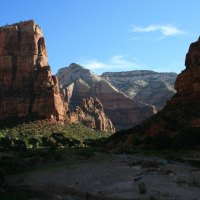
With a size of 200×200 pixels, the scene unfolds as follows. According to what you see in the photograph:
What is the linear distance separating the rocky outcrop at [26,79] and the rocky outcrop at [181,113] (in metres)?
37.2

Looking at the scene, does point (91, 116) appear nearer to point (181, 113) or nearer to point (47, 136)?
point (47, 136)

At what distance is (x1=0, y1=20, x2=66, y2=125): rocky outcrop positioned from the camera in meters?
120

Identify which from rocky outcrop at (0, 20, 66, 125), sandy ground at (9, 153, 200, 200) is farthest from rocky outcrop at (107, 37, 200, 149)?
rocky outcrop at (0, 20, 66, 125)

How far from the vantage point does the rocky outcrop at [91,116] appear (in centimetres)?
14775

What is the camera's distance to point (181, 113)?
80688mm

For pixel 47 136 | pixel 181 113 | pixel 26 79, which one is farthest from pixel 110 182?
pixel 26 79

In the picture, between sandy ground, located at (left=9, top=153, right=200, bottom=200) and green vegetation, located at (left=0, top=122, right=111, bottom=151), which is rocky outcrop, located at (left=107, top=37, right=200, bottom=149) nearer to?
green vegetation, located at (left=0, top=122, right=111, bottom=151)

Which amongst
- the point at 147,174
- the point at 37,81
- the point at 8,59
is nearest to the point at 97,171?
the point at 147,174

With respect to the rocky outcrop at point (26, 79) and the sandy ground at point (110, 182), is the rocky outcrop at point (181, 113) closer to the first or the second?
the sandy ground at point (110, 182)

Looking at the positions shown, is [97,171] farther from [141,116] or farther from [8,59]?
[141,116]

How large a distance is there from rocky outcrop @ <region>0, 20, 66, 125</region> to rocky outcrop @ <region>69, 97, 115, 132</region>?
61.7ft

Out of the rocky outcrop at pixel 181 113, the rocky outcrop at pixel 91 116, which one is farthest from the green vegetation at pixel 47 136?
the rocky outcrop at pixel 91 116

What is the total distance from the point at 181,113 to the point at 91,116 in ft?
256

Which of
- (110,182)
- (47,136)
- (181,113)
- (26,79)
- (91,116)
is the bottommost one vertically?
(47,136)
